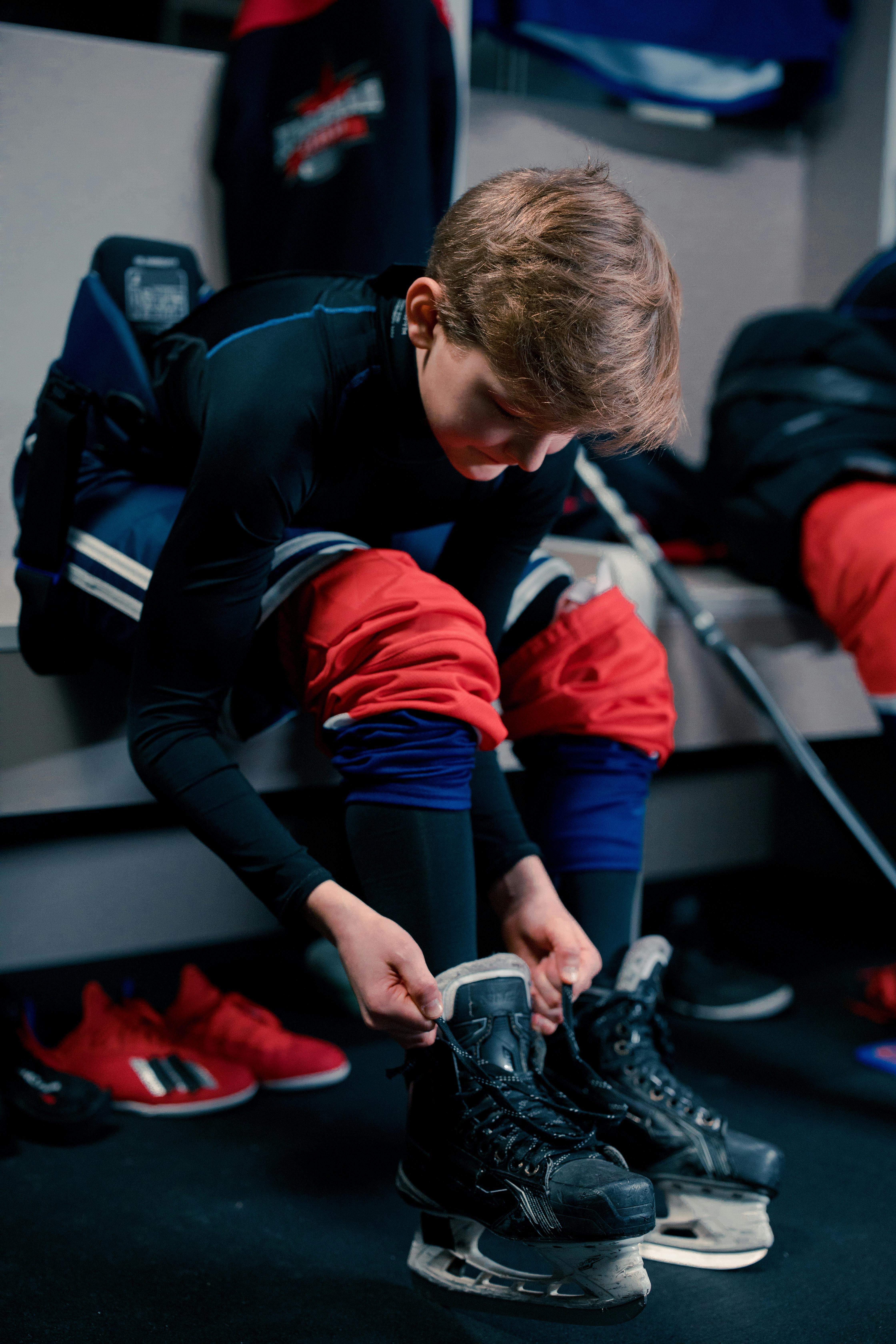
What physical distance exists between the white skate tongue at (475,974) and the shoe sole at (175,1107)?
1.36 feet

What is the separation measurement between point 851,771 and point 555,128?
1.14 metres

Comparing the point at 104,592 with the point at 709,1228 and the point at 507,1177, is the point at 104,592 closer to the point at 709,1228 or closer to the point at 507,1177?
the point at 507,1177

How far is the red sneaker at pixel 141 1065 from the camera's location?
0.98 meters

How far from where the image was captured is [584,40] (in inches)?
65.4

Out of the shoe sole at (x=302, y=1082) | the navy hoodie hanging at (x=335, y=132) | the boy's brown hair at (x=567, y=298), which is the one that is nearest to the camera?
the boy's brown hair at (x=567, y=298)

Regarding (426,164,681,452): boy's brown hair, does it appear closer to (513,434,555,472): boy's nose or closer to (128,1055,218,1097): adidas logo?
(513,434,555,472): boy's nose

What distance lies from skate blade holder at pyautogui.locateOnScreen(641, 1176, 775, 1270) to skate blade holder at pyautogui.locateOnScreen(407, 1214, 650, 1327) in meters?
0.11

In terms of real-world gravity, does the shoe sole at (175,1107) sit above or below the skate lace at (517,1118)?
below

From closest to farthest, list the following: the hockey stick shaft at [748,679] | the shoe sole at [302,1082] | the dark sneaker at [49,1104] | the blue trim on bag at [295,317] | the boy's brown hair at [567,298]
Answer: the boy's brown hair at [567,298] → the blue trim on bag at [295,317] → the dark sneaker at [49,1104] → the shoe sole at [302,1082] → the hockey stick shaft at [748,679]

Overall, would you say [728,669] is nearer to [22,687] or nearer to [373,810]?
[373,810]

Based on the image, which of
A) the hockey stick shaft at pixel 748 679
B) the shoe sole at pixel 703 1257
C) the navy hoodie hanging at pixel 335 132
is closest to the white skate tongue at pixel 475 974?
the shoe sole at pixel 703 1257

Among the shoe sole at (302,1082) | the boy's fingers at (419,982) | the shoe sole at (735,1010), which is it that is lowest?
the shoe sole at (735,1010)

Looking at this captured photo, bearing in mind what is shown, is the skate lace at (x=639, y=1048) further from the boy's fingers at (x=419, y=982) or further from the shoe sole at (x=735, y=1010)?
the shoe sole at (x=735, y=1010)

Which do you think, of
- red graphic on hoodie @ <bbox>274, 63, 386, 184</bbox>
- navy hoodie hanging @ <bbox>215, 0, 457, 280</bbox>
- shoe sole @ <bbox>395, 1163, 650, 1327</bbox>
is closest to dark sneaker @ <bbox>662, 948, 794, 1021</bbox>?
shoe sole @ <bbox>395, 1163, 650, 1327</bbox>
